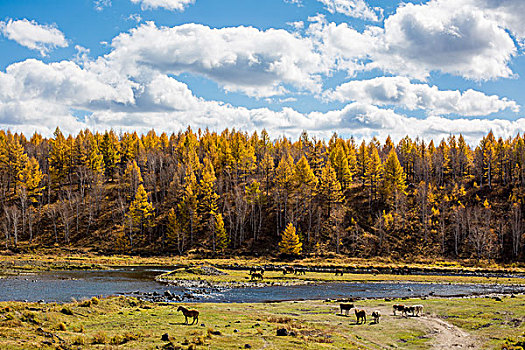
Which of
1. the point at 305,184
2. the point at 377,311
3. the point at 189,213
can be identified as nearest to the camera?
the point at 377,311

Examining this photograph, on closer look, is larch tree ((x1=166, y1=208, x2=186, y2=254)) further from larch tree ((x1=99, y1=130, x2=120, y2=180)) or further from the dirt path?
the dirt path

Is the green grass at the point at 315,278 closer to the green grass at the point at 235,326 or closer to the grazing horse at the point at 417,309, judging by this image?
the green grass at the point at 235,326

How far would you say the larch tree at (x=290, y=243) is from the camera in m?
93.6

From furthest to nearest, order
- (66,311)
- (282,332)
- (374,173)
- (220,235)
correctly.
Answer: (374,173)
(220,235)
(66,311)
(282,332)

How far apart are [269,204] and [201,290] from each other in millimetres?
61878

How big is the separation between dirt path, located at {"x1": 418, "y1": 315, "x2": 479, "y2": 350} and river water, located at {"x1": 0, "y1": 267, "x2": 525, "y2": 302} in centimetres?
1681

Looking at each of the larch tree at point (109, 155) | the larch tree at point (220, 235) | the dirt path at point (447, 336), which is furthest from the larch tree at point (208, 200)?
the dirt path at point (447, 336)

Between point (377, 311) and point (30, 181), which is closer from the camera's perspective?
point (377, 311)

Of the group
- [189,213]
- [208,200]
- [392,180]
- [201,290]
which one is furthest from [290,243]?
[201,290]

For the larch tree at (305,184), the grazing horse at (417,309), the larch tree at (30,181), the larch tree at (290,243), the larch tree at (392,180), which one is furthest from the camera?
the larch tree at (30,181)

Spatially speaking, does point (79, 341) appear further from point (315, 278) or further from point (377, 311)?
point (315, 278)

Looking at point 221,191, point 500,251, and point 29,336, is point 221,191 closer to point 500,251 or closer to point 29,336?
point 500,251

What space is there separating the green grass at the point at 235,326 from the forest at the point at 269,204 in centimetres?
5616

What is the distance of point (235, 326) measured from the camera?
3002 cm
